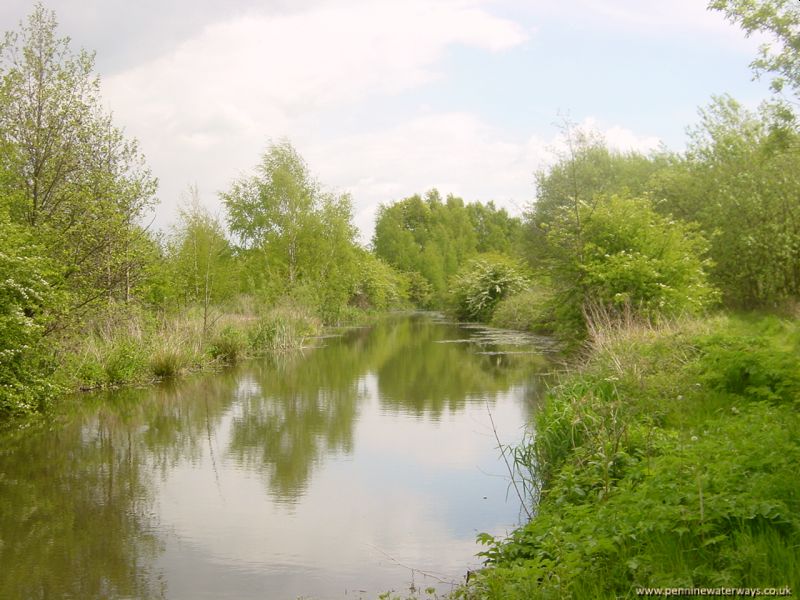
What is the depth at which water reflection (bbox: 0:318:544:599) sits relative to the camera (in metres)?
6.39

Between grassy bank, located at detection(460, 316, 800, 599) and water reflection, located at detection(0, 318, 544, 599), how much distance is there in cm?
117

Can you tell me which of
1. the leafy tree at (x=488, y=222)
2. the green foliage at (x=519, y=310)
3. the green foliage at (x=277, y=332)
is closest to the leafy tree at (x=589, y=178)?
the green foliage at (x=519, y=310)

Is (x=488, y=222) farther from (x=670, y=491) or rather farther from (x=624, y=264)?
(x=670, y=491)

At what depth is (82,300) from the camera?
47.6 feet

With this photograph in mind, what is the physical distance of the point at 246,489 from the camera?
887 centimetres

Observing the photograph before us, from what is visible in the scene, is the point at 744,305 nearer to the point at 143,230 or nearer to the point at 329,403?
the point at 329,403

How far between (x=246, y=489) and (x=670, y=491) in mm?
5355

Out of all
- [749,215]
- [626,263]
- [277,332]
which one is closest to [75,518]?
[626,263]

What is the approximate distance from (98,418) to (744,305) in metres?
20.8

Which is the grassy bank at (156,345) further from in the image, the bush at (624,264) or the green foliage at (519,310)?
the green foliage at (519,310)

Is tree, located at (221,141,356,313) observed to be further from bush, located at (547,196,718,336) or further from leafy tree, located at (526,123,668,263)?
bush, located at (547,196,718,336)

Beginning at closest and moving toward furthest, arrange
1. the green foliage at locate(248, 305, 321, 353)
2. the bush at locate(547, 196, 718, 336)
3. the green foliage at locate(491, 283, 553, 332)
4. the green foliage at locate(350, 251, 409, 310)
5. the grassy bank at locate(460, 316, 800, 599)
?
1. the grassy bank at locate(460, 316, 800, 599)
2. the bush at locate(547, 196, 718, 336)
3. the green foliage at locate(248, 305, 321, 353)
4. the green foliage at locate(491, 283, 553, 332)
5. the green foliage at locate(350, 251, 409, 310)

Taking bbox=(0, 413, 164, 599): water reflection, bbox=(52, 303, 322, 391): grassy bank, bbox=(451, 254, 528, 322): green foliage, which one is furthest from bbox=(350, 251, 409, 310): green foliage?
bbox=(0, 413, 164, 599): water reflection

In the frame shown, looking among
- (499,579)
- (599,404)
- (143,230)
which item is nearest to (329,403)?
(143,230)
